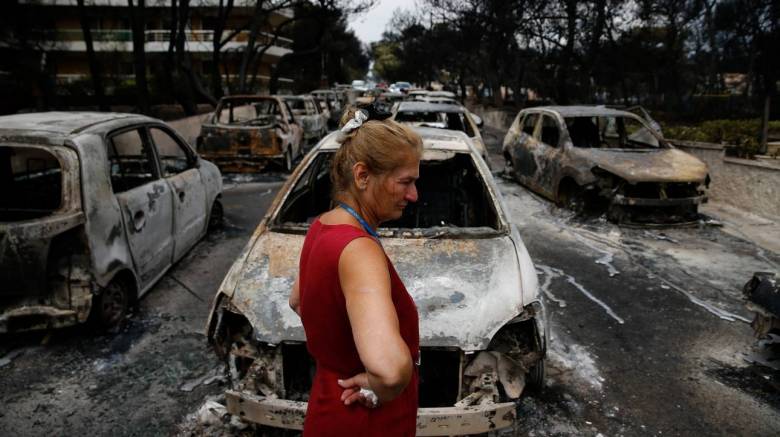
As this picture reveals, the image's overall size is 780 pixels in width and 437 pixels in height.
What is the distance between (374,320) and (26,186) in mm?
4945

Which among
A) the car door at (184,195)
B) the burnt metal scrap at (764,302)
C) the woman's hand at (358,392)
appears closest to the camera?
the woman's hand at (358,392)

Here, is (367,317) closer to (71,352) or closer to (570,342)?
(570,342)

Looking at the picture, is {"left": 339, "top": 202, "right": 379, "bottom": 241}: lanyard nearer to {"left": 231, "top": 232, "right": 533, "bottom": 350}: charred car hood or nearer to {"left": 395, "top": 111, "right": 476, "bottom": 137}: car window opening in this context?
{"left": 231, "top": 232, "right": 533, "bottom": 350}: charred car hood

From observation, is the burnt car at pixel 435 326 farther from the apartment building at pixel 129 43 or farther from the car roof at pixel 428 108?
the apartment building at pixel 129 43

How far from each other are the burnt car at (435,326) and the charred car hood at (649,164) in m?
4.58

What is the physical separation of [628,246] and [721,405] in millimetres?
3652

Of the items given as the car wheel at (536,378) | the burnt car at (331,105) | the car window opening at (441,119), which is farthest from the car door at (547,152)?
the burnt car at (331,105)

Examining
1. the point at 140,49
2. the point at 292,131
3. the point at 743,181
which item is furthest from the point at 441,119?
the point at 140,49

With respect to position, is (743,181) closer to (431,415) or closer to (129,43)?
(431,415)

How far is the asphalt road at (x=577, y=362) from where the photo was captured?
10.6 ft

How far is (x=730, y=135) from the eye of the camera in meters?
10.4

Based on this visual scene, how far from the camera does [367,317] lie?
1.18m

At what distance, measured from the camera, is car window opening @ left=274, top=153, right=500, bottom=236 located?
431cm

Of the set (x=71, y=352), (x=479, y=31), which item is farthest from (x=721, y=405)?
(x=479, y=31)
